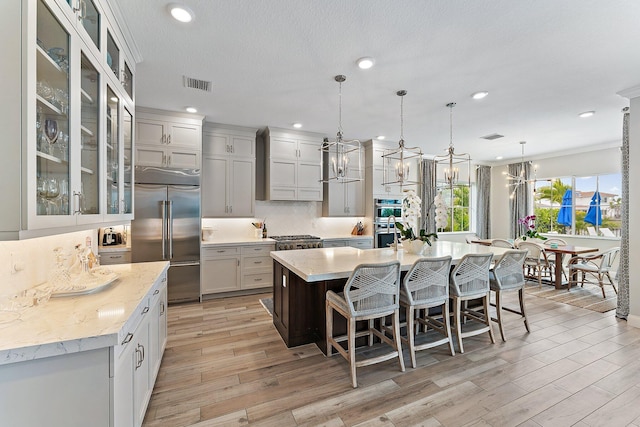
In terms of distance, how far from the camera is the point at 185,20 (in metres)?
2.18

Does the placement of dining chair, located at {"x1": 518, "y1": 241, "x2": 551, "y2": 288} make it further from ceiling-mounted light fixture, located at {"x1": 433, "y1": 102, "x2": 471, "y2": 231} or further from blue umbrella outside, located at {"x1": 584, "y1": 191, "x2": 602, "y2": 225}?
blue umbrella outside, located at {"x1": 584, "y1": 191, "x2": 602, "y2": 225}

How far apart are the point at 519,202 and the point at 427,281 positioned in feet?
22.3

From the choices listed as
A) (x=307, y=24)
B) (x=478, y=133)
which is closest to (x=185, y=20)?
(x=307, y=24)

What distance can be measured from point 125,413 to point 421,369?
88.0 inches

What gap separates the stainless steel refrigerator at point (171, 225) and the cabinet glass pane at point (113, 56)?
6.82ft

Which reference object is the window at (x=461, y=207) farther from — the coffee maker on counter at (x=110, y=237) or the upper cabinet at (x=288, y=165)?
the coffee maker on counter at (x=110, y=237)

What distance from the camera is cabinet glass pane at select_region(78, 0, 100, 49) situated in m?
1.69

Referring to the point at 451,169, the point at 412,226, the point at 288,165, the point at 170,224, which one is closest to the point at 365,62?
the point at 451,169

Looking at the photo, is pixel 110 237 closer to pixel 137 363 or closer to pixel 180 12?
pixel 137 363

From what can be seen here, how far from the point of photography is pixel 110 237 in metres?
4.13

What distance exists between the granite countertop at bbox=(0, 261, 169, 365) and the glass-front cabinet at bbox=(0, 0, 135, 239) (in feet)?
1.41

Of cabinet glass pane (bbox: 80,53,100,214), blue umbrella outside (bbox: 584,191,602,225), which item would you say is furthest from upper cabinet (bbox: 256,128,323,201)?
blue umbrella outside (bbox: 584,191,602,225)

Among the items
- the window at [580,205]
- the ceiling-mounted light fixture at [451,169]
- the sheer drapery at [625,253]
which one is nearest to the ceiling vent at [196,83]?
the ceiling-mounted light fixture at [451,169]

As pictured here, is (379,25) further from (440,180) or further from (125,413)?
(440,180)
